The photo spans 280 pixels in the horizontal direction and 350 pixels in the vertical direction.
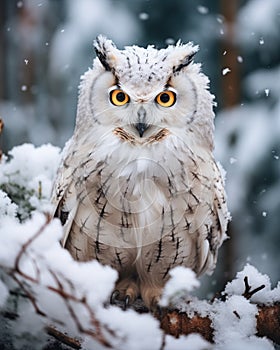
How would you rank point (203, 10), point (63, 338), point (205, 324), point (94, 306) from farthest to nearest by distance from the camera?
point (203, 10) → point (205, 324) → point (63, 338) → point (94, 306)

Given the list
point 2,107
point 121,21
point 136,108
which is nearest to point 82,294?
point 136,108

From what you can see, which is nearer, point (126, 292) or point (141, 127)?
point (141, 127)

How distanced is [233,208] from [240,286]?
0.73 meters

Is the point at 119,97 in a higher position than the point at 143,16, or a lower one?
lower

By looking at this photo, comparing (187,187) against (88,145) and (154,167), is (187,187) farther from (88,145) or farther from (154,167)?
(88,145)

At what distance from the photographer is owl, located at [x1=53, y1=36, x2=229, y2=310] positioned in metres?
1.01

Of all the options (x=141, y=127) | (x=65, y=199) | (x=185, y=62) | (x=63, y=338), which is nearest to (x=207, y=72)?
(x=185, y=62)

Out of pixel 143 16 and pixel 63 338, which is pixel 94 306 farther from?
pixel 143 16

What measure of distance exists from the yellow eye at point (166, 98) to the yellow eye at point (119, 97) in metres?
0.05

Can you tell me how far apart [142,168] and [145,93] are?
0.14 metres

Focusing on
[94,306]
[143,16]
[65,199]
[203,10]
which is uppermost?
[203,10]

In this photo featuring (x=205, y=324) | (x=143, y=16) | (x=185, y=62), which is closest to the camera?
(x=205, y=324)

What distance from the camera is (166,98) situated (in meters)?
1.02

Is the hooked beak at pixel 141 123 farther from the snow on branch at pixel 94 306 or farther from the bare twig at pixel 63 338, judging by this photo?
the bare twig at pixel 63 338
